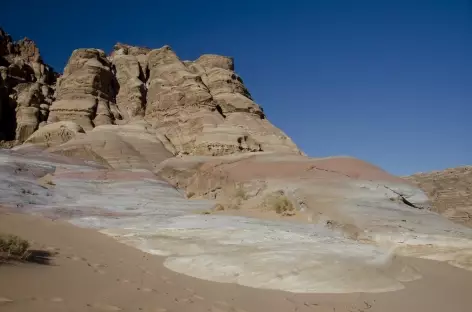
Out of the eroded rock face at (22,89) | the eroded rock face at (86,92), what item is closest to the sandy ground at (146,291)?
the eroded rock face at (86,92)

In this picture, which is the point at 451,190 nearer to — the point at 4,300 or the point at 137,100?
the point at 4,300

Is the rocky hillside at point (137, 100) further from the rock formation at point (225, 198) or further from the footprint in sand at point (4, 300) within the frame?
the footprint in sand at point (4, 300)

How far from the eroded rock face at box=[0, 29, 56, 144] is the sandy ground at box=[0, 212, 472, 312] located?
6693 centimetres

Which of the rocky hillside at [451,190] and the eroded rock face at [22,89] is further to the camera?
the eroded rock face at [22,89]

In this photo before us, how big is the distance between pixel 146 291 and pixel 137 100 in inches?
2802

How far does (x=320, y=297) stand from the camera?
21.4 ft

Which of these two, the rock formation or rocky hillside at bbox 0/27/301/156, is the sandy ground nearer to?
the rock formation

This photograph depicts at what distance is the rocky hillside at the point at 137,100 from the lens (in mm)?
60188

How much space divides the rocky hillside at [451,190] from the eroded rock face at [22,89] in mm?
61747

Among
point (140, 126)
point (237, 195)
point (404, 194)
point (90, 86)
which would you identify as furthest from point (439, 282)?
point (90, 86)

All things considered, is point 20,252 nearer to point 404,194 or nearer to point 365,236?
point 365,236

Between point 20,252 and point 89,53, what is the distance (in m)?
75.8

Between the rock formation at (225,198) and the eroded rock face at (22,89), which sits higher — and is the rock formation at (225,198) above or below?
below

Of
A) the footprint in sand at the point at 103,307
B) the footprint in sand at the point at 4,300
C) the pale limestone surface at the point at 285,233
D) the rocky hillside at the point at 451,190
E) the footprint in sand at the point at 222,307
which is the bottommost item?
the footprint in sand at the point at 222,307
